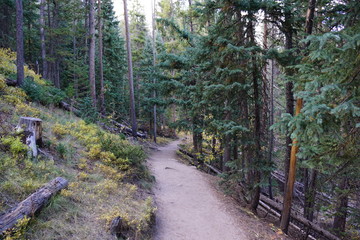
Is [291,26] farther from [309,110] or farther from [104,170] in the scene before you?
[104,170]

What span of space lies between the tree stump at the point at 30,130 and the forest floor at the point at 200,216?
12.5 ft

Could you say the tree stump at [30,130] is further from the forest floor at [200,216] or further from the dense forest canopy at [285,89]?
the dense forest canopy at [285,89]

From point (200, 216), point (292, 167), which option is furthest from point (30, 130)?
point (292, 167)

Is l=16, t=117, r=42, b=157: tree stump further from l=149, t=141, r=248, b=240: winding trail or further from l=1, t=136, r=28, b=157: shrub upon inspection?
l=149, t=141, r=248, b=240: winding trail

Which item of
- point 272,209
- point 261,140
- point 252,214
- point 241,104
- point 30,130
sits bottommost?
point 272,209

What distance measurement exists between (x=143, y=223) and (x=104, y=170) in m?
2.48

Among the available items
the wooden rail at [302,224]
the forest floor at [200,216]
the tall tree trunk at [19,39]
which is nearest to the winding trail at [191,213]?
the forest floor at [200,216]

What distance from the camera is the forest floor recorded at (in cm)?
561

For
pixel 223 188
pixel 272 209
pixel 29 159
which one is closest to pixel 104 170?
pixel 29 159

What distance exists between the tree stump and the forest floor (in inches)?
150

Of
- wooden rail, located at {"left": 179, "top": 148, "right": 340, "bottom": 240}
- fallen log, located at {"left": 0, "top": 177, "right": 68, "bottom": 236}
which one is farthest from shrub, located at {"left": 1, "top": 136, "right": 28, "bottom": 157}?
wooden rail, located at {"left": 179, "top": 148, "right": 340, "bottom": 240}

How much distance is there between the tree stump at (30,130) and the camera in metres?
5.36

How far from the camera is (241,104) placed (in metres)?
7.98

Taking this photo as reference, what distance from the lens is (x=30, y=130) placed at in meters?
5.55
